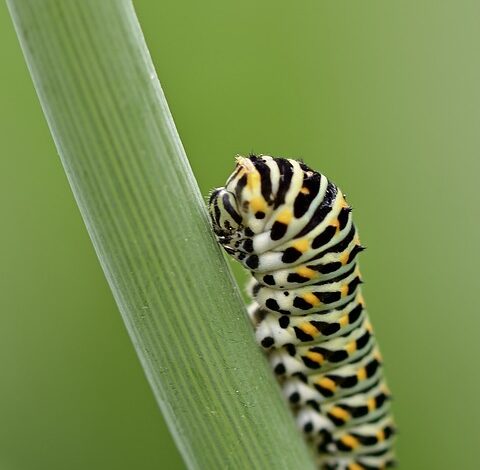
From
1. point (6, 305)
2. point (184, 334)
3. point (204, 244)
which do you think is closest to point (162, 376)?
point (184, 334)

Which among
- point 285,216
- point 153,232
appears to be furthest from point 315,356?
point 153,232

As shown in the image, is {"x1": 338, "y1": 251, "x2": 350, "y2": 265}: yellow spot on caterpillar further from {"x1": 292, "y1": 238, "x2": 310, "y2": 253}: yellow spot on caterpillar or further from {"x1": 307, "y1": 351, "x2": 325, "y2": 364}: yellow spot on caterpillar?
{"x1": 307, "y1": 351, "x2": 325, "y2": 364}: yellow spot on caterpillar

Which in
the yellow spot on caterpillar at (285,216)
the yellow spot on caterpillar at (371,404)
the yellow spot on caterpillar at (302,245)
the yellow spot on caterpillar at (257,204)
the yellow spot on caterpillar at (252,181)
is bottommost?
the yellow spot on caterpillar at (371,404)

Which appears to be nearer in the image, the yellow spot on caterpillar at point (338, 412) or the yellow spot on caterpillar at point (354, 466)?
the yellow spot on caterpillar at point (338, 412)

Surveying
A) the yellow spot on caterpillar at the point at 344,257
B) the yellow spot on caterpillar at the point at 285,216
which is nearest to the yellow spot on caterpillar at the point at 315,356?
the yellow spot on caterpillar at the point at 344,257

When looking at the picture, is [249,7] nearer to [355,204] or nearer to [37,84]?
[355,204]

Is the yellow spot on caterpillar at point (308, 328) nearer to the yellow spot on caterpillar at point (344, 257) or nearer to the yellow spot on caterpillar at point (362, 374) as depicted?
the yellow spot on caterpillar at point (344, 257)
